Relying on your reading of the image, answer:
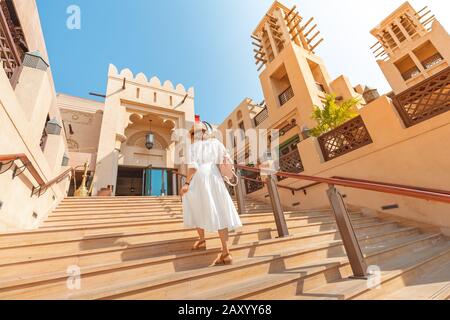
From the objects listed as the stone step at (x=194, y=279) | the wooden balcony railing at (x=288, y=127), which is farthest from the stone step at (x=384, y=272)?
the wooden balcony railing at (x=288, y=127)

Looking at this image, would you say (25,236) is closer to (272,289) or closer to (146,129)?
(272,289)

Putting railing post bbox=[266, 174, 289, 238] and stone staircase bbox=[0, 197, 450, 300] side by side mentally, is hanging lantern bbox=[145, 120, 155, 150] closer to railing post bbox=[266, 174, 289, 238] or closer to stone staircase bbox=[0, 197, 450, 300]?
stone staircase bbox=[0, 197, 450, 300]

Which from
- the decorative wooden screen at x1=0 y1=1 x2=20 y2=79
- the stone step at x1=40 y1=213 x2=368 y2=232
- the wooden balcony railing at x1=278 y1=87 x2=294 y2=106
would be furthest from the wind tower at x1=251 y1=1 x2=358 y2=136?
the decorative wooden screen at x1=0 y1=1 x2=20 y2=79

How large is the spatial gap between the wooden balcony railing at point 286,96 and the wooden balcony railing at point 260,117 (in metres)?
1.90

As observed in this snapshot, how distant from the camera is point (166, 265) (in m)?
1.95

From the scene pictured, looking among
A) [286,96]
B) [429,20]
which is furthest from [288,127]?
[429,20]

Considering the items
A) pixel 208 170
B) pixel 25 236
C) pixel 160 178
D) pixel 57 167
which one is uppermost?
pixel 160 178

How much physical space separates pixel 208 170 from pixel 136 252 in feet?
3.85

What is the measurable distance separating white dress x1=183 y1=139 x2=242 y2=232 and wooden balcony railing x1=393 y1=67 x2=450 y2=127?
13.6 feet

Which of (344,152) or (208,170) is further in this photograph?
(344,152)

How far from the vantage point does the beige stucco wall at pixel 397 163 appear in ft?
11.5

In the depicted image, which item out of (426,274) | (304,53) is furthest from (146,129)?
(426,274)

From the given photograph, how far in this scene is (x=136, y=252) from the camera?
7.18ft

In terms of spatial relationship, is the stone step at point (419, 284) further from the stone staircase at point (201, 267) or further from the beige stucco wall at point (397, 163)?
the beige stucco wall at point (397, 163)
